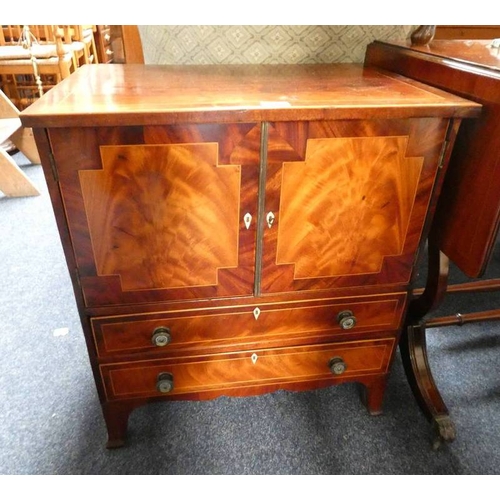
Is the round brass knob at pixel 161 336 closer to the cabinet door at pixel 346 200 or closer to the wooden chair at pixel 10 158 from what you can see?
the cabinet door at pixel 346 200

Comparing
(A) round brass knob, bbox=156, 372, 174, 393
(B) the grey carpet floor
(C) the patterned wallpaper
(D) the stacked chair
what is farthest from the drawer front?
(D) the stacked chair

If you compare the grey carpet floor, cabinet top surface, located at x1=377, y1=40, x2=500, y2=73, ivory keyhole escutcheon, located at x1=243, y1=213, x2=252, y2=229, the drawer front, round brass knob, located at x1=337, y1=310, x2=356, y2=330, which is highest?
cabinet top surface, located at x1=377, y1=40, x2=500, y2=73

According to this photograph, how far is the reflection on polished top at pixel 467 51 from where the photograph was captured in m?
0.88

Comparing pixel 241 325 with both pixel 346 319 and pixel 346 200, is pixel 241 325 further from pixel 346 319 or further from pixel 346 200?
pixel 346 200

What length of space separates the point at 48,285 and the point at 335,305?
1.32 metres

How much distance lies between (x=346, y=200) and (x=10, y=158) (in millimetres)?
2227

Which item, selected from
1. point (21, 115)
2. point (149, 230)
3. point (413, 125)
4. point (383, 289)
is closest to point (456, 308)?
point (383, 289)

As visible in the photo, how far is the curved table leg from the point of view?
1175mm

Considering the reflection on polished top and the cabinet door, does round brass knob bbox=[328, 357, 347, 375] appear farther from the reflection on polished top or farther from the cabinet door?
the reflection on polished top

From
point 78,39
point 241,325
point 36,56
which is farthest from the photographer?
point 78,39

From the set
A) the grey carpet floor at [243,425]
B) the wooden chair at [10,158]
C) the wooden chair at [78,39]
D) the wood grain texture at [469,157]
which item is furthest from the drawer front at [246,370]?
the wooden chair at [78,39]

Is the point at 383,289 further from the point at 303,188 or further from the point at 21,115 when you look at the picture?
the point at 21,115

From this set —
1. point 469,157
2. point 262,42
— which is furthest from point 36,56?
point 469,157

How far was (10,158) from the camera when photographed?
239cm
